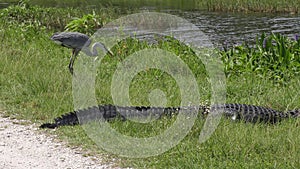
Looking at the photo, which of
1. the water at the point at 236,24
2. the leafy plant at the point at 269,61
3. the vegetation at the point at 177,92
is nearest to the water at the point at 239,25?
the water at the point at 236,24

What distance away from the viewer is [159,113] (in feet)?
20.3

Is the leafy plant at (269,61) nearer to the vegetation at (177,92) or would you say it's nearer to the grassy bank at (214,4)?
the vegetation at (177,92)

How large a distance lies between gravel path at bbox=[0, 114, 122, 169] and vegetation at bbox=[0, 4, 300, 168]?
211 mm

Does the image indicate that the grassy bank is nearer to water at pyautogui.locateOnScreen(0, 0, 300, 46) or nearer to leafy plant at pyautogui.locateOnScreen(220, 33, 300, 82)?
water at pyautogui.locateOnScreen(0, 0, 300, 46)

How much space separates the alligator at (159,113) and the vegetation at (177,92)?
0.18 m

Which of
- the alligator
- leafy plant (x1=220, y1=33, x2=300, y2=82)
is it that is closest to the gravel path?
the alligator

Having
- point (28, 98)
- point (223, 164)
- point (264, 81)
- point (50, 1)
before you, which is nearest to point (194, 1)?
point (50, 1)

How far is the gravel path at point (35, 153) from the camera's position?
189 inches

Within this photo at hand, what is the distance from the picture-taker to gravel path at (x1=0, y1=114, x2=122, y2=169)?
4797mm

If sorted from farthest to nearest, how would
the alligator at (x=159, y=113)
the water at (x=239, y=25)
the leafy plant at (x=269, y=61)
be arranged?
1. the water at (x=239, y=25)
2. the leafy plant at (x=269, y=61)
3. the alligator at (x=159, y=113)

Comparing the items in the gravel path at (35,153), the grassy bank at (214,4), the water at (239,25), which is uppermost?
Result: the gravel path at (35,153)

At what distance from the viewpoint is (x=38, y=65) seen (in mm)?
8852

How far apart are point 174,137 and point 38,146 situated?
1.52 m

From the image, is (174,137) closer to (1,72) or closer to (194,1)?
(1,72)
